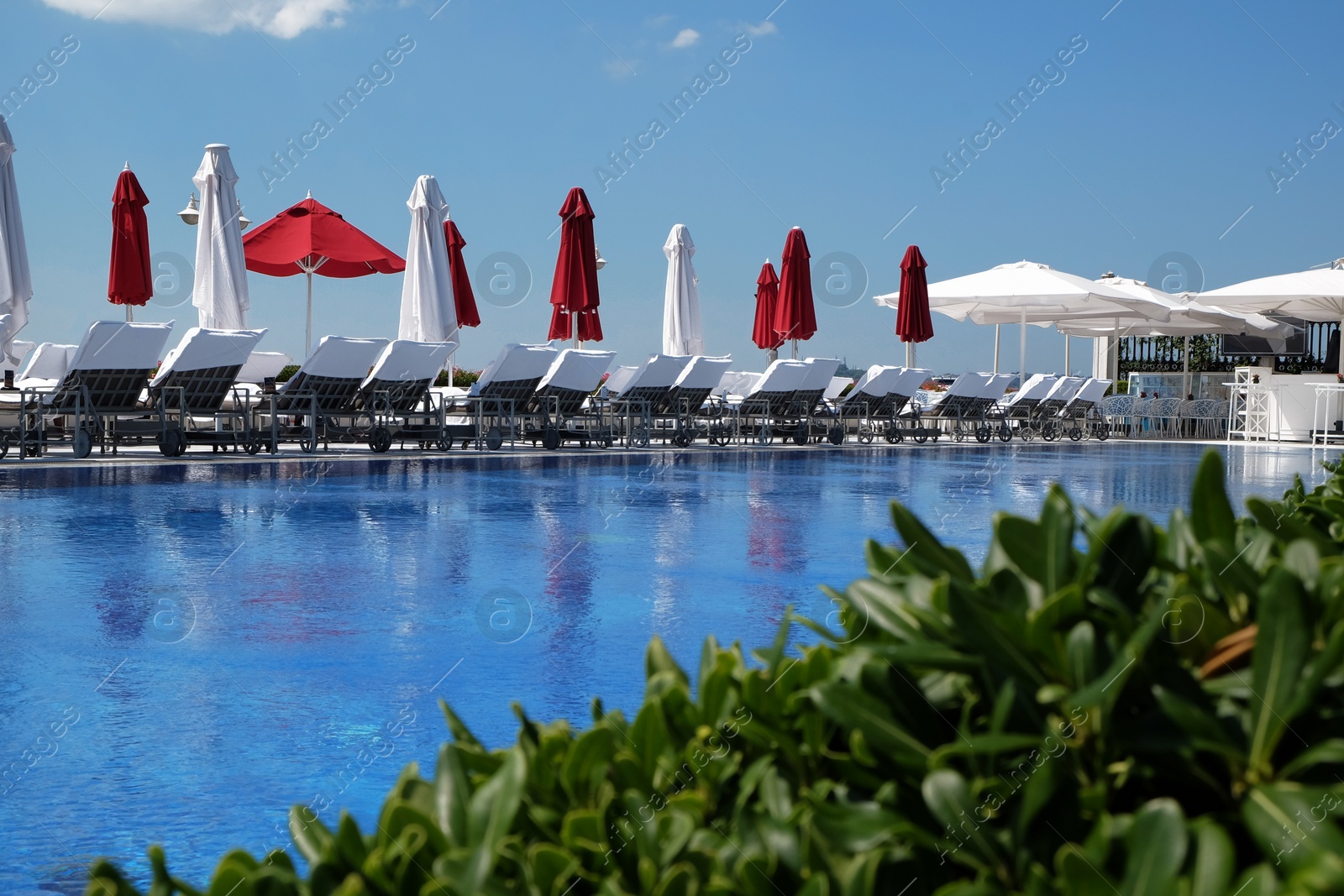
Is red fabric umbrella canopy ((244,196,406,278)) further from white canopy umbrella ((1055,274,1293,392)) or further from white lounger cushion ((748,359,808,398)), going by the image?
white canopy umbrella ((1055,274,1293,392))

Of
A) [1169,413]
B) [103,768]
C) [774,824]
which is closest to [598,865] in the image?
[774,824]

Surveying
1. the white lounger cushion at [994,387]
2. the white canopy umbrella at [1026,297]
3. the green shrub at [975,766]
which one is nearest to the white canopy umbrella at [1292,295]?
the white canopy umbrella at [1026,297]

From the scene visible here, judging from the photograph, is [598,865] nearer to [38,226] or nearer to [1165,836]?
[1165,836]

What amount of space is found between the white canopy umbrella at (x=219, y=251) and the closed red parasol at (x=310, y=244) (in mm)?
1003

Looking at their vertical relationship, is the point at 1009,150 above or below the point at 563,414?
above

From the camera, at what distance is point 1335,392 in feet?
61.6

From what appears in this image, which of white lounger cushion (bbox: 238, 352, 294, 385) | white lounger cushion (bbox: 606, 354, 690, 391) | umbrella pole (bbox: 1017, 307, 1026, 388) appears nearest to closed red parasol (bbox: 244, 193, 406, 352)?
white lounger cushion (bbox: 238, 352, 294, 385)

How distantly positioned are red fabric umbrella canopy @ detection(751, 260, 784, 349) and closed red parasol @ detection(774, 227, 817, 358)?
1.14 meters

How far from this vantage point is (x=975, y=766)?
28.8 inches

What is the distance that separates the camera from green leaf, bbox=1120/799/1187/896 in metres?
0.59

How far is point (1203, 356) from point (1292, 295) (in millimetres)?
13492

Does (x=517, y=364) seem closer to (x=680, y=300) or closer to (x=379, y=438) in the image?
(x=379, y=438)

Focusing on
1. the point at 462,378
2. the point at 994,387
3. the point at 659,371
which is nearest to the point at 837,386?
the point at 994,387

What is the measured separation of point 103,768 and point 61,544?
353 cm
